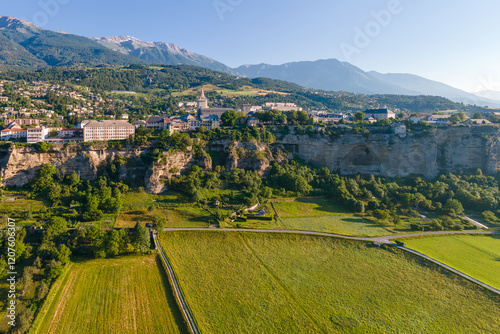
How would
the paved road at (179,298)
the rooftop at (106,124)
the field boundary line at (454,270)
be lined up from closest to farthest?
the paved road at (179,298)
the field boundary line at (454,270)
the rooftop at (106,124)

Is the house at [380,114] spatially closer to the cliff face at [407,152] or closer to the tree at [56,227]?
the cliff face at [407,152]

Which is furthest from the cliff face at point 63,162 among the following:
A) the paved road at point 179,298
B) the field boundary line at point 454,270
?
the field boundary line at point 454,270

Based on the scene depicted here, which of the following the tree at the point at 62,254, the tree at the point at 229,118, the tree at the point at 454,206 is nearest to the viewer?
the tree at the point at 62,254

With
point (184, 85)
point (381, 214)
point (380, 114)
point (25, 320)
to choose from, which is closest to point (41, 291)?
point (25, 320)

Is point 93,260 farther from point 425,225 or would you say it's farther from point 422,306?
point 425,225

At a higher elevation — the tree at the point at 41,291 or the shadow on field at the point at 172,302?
the tree at the point at 41,291

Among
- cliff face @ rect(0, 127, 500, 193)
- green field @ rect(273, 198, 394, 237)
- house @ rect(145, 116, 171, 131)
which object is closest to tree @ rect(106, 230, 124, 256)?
cliff face @ rect(0, 127, 500, 193)

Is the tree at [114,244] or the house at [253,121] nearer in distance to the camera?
the tree at [114,244]
